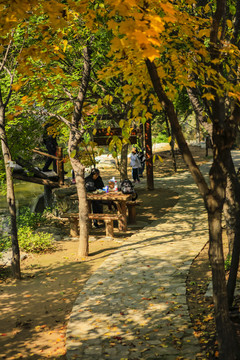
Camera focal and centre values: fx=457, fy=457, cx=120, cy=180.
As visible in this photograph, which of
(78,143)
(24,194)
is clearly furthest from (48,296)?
(24,194)

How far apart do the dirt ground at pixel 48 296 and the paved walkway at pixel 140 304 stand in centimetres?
21

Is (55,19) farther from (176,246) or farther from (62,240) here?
(62,240)

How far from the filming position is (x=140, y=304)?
7.38 m

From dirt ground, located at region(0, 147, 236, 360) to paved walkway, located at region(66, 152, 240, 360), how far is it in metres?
0.21

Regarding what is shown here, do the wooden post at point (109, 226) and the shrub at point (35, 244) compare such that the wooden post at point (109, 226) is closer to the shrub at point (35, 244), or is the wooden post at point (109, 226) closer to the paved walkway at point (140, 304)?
the paved walkway at point (140, 304)

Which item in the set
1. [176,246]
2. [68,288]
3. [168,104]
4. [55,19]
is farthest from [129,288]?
[55,19]

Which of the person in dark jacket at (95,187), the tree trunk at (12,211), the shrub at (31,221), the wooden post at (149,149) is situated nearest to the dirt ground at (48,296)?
the tree trunk at (12,211)

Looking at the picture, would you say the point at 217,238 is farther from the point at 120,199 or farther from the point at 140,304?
the point at 120,199

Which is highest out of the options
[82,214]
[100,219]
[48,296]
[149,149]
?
[149,149]

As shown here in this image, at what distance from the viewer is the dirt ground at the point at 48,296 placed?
6.39 meters

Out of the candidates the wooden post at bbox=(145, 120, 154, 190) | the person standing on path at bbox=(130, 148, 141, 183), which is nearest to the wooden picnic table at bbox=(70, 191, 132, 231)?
the wooden post at bbox=(145, 120, 154, 190)

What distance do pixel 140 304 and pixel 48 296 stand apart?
1.85m

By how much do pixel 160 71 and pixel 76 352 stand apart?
3.69m

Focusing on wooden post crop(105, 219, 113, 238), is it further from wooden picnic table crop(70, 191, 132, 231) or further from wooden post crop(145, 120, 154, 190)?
wooden post crop(145, 120, 154, 190)
